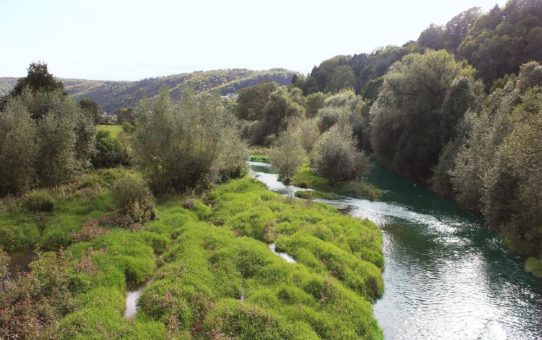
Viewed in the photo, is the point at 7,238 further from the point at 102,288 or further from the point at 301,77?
the point at 301,77

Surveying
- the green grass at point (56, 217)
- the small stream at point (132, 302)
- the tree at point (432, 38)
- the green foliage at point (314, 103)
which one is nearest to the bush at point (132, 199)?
the green grass at point (56, 217)

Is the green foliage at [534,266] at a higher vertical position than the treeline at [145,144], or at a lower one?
lower

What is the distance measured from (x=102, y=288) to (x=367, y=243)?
18.4 metres

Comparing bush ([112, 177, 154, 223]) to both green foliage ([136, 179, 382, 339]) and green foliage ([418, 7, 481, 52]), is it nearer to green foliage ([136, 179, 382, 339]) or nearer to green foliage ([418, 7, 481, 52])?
green foliage ([136, 179, 382, 339])

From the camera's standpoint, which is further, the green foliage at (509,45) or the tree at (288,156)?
the green foliage at (509,45)

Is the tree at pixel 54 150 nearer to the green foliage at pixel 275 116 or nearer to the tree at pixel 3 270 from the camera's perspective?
the tree at pixel 3 270

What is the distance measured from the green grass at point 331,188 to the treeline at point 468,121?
3.86 m

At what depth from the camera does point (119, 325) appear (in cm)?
1480

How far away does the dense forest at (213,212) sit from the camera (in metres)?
16.3

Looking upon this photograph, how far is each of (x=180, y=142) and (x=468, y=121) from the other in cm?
3737

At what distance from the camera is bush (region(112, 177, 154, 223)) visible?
27.3 meters

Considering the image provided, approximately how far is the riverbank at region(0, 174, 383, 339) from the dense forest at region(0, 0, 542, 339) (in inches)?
3.5

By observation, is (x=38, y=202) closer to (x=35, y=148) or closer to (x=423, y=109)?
(x=35, y=148)

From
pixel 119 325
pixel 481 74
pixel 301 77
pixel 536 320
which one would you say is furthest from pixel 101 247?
pixel 301 77
